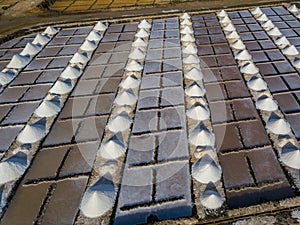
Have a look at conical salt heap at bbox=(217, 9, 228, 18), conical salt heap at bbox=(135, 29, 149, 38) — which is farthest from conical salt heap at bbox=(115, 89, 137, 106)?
conical salt heap at bbox=(217, 9, 228, 18)

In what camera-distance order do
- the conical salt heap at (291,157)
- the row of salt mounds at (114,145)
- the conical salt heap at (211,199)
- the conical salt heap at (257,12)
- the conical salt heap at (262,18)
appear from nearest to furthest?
the conical salt heap at (211,199) < the row of salt mounds at (114,145) < the conical salt heap at (291,157) < the conical salt heap at (262,18) < the conical salt heap at (257,12)

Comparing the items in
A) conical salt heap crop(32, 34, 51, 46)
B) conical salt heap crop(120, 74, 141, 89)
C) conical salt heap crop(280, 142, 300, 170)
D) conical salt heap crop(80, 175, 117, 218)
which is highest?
conical salt heap crop(32, 34, 51, 46)

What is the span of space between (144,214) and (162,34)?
629cm

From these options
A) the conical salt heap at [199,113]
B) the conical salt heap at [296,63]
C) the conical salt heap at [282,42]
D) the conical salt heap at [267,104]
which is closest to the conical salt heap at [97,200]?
the conical salt heap at [199,113]

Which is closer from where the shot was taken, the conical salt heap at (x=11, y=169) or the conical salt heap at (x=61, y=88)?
the conical salt heap at (x=11, y=169)

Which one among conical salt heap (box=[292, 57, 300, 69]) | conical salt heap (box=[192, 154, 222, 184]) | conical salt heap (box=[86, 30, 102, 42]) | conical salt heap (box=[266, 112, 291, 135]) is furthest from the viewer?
conical salt heap (box=[86, 30, 102, 42])

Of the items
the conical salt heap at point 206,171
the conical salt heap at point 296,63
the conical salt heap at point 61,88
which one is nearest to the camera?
the conical salt heap at point 206,171

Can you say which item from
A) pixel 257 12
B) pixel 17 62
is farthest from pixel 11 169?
pixel 257 12

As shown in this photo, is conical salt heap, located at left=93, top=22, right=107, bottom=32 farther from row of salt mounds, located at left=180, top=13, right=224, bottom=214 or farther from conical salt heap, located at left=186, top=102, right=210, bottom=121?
conical salt heap, located at left=186, top=102, right=210, bottom=121

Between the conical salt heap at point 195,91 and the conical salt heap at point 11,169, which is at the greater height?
the conical salt heap at point 195,91

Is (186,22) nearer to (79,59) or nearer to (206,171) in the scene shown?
(79,59)

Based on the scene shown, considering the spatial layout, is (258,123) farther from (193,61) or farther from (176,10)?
(176,10)

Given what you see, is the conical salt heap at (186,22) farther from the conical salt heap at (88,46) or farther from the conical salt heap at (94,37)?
the conical salt heap at (88,46)

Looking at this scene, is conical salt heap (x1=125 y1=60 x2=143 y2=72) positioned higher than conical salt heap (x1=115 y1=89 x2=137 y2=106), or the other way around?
conical salt heap (x1=125 y1=60 x2=143 y2=72)
